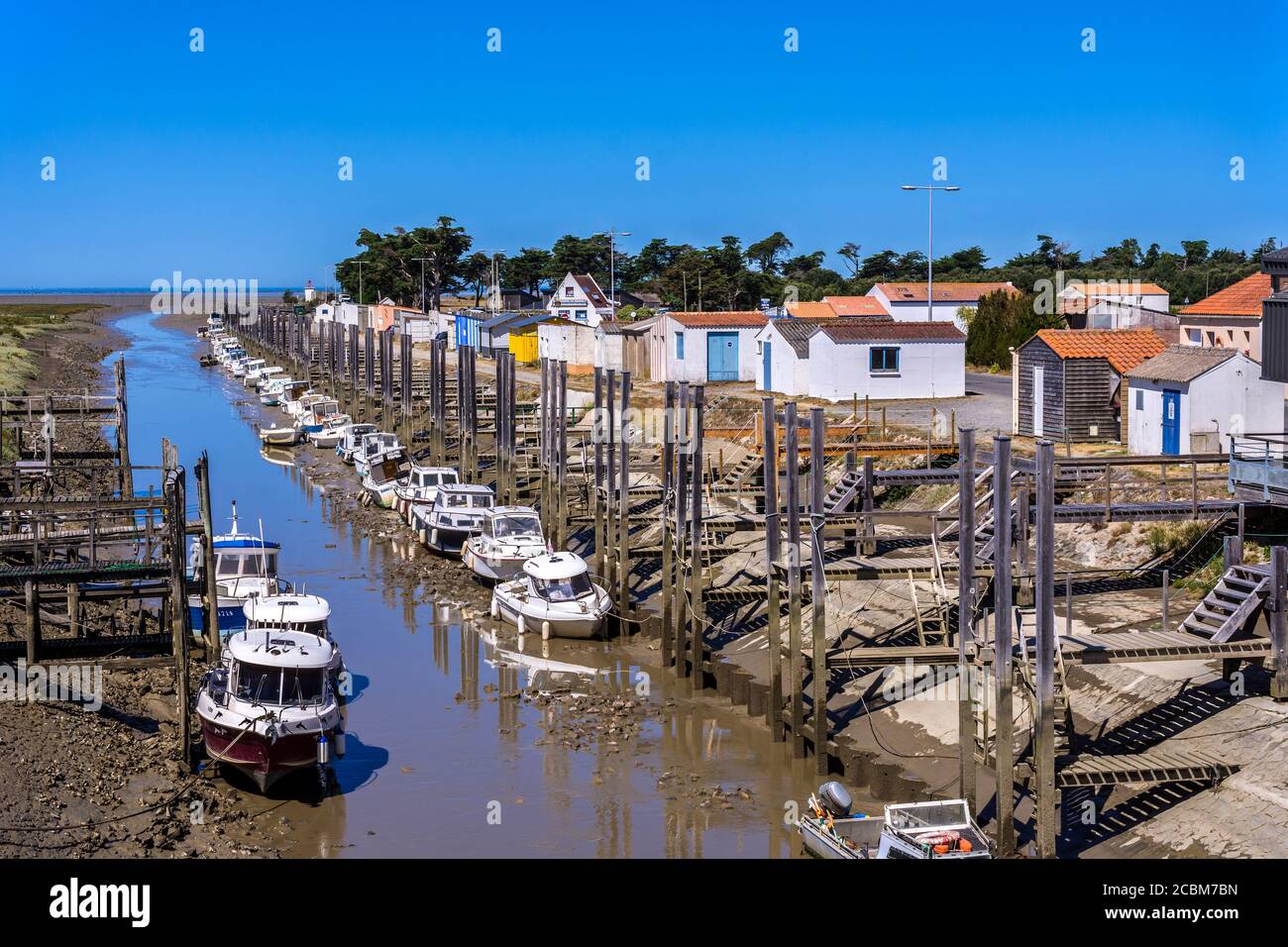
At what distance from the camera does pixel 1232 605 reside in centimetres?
2147

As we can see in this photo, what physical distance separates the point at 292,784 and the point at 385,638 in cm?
969

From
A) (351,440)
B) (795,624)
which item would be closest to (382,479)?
(351,440)

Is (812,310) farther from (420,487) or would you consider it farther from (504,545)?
(504,545)

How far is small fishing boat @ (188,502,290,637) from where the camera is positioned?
2783cm

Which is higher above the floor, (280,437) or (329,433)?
(329,433)

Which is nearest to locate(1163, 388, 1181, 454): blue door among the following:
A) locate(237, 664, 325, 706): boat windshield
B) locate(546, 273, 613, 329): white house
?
locate(237, 664, 325, 706): boat windshield

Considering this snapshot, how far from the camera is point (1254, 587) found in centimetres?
2114

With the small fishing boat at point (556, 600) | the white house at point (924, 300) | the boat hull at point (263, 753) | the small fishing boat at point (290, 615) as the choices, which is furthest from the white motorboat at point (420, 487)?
the white house at point (924, 300)

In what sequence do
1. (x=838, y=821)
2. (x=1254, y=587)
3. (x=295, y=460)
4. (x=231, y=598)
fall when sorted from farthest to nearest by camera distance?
(x=295, y=460) < (x=231, y=598) < (x=1254, y=587) < (x=838, y=821)

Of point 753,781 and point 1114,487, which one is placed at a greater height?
point 1114,487

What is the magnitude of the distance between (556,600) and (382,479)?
2266 centimetres

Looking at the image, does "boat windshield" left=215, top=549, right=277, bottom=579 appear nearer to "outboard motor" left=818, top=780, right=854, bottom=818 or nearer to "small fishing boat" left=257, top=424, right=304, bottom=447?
"outboard motor" left=818, top=780, right=854, bottom=818

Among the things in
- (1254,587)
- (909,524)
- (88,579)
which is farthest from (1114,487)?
(88,579)
